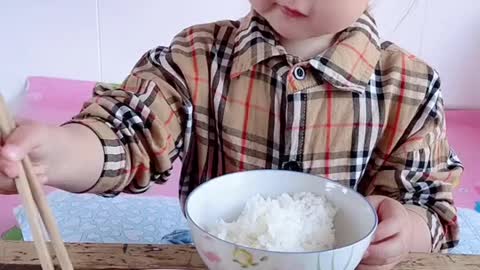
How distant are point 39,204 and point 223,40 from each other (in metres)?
0.30

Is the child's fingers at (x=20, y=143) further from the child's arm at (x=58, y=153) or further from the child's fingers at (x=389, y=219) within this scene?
the child's fingers at (x=389, y=219)

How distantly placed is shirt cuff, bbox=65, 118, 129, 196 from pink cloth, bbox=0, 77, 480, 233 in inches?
21.1

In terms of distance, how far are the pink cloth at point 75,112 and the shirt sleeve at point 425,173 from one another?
1.64ft

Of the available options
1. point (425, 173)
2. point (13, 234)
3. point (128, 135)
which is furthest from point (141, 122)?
point (13, 234)

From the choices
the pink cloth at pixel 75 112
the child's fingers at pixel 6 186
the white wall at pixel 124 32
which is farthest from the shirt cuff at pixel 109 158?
the white wall at pixel 124 32

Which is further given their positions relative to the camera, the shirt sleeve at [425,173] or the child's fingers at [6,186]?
the shirt sleeve at [425,173]

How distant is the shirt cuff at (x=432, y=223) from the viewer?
56 cm

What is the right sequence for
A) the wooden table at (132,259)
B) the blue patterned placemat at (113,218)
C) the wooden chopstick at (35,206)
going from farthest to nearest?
1. the blue patterned placemat at (113,218)
2. the wooden table at (132,259)
3. the wooden chopstick at (35,206)

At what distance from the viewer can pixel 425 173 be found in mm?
589

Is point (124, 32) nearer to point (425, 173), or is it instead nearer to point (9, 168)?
point (425, 173)

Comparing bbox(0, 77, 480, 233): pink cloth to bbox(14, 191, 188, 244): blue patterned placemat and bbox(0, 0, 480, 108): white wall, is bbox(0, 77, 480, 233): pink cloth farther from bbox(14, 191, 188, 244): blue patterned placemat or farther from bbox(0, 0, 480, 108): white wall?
bbox(14, 191, 188, 244): blue patterned placemat

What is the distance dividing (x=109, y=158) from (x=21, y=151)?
17 centimetres

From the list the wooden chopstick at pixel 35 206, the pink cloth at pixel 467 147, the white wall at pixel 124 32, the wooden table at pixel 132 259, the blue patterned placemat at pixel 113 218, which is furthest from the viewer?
the white wall at pixel 124 32

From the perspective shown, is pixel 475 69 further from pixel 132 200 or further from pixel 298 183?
pixel 298 183
